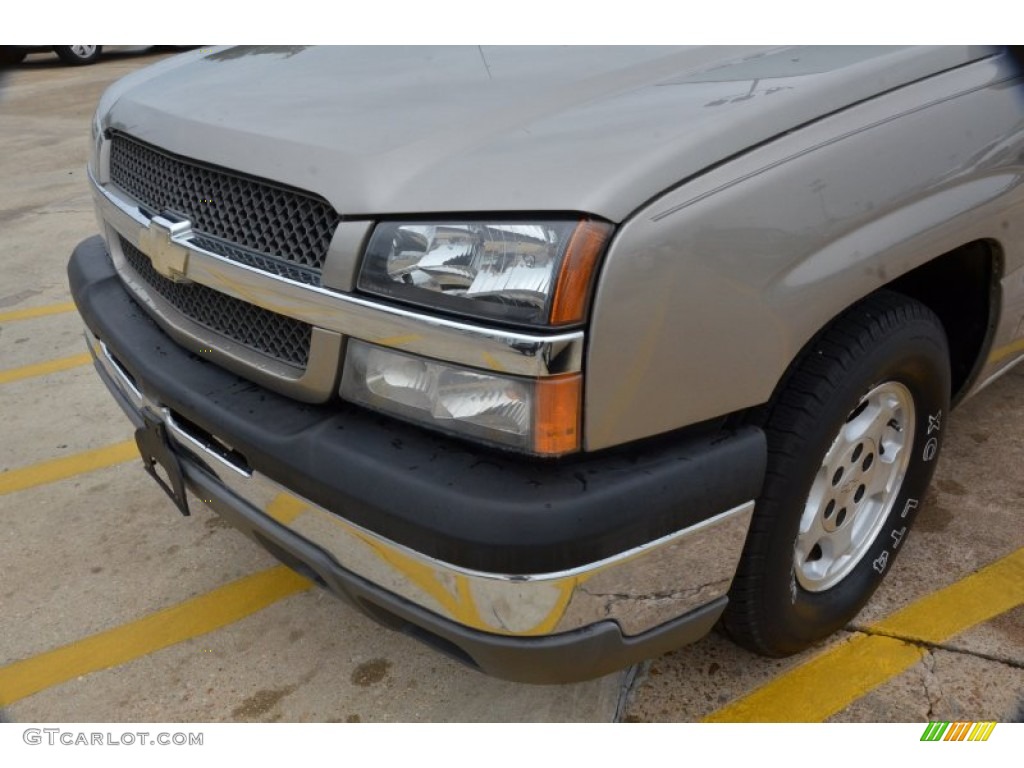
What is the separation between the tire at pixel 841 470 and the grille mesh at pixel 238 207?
94cm

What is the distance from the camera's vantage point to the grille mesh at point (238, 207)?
1.72 meters

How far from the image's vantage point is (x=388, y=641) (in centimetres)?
242

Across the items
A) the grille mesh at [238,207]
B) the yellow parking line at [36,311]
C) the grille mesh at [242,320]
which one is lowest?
the yellow parking line at [36,311]

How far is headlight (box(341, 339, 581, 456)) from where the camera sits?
1.49m

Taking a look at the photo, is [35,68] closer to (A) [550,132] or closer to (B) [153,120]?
(B) [153,120]

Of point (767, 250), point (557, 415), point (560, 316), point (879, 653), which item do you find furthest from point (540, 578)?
point (879, 653)

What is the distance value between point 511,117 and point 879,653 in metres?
1.61

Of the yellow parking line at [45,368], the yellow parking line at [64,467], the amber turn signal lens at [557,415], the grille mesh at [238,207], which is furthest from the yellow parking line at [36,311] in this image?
the amber turn signal lens at [557,415]

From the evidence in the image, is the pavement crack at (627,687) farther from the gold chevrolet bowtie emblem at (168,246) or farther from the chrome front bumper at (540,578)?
the gold chevrolet bowtie emblem at (168,246)

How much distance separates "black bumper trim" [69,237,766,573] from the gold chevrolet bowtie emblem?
346 millimetres

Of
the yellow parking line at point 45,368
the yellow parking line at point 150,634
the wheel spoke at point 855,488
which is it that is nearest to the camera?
the wheel spoke at point 855,488

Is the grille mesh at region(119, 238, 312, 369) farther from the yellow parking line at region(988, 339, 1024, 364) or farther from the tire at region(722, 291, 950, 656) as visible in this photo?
the yellow parking line at region(988, 339, 1024, 364)

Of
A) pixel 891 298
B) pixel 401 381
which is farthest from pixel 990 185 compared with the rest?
pixel 401 381

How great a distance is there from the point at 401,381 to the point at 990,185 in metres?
1.41
